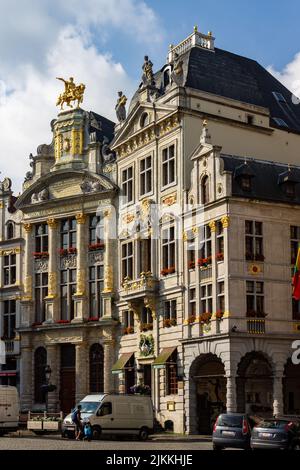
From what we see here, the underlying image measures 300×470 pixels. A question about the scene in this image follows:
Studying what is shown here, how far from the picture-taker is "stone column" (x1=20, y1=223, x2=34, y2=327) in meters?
62.7

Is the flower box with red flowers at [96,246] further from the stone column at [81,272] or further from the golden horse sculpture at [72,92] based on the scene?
the golden horse sculpture at [72,92]

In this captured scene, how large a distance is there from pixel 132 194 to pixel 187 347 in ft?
39.4

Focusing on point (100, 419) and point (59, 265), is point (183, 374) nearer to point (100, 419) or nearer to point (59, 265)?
point (100, 419)

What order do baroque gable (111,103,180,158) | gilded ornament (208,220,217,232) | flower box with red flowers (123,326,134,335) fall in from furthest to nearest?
1. flower box with red flowers (123,326,134,335)
2. baroque gable (111,103,180,158)
3. gilded ornament (208,220,217,232)

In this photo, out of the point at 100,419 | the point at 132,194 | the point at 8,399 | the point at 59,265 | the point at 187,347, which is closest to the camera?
the point at 100,419

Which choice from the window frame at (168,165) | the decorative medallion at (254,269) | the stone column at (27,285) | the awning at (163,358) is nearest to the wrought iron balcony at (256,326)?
the decorative medallion at (254,269)

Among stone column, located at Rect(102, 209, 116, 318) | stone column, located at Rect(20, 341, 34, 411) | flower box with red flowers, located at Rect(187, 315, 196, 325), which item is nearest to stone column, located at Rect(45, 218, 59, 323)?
stone column, located at Rect(20, 341, 34, 411)

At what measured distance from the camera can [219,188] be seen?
159ft

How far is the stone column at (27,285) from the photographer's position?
62656mm

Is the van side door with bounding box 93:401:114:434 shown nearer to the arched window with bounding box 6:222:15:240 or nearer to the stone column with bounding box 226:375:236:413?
the stone column with bounding box 226:375:236:413

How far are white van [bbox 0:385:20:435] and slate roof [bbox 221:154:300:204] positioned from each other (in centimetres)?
1566

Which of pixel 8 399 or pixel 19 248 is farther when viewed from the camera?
pixel 19 248

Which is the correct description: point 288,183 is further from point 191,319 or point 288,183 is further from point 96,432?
point 96,432

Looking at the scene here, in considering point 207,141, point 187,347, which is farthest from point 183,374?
point 207,141
